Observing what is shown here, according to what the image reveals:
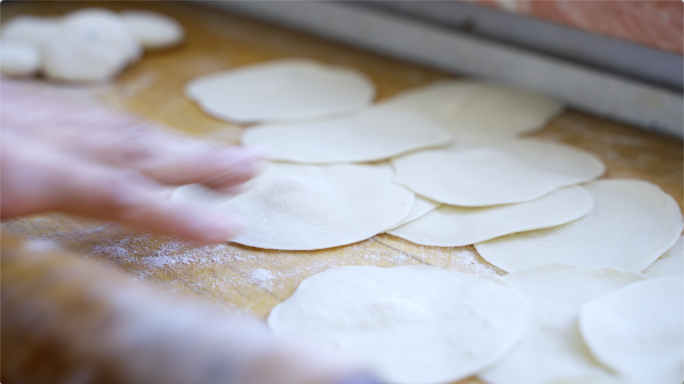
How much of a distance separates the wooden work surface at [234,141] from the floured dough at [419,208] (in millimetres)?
58

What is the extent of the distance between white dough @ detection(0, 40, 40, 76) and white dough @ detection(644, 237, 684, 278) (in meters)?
1.73

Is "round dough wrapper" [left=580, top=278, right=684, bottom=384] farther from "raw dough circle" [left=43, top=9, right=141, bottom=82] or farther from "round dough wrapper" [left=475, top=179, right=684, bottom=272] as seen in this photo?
"raw dough circle" [left=43, top=9, right=141, bottom=82]

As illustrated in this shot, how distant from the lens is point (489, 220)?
1086 mm

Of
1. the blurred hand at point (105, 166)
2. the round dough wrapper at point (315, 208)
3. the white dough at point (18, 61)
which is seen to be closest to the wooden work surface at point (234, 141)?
the round dough wrapper at point (315, 208)

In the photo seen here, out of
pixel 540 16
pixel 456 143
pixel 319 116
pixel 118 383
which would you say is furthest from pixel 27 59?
pixel 540 16

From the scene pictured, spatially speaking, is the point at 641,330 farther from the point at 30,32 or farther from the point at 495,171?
the point at 30,32

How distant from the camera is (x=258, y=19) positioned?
2.28 m

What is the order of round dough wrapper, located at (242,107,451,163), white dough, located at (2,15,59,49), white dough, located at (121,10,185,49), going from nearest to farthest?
round dough wrapper, located at (242,107,451,163) → white dough, located at (2,15,59,49) → white dough, located at (121,10,185,49)

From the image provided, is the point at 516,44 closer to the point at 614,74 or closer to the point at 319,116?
the point at 614,74

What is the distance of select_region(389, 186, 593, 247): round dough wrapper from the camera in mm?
1054

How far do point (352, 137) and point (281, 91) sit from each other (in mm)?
381

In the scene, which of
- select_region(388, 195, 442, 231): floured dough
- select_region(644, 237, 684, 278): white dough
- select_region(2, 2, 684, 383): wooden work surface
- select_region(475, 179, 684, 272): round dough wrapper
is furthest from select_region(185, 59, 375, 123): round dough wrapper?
select_region(644, 237, 684, 278): white dough

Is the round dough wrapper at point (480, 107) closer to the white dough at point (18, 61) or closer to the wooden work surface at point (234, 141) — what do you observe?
the wooden work surface at point (234, 141)

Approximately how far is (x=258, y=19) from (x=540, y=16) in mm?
1229
